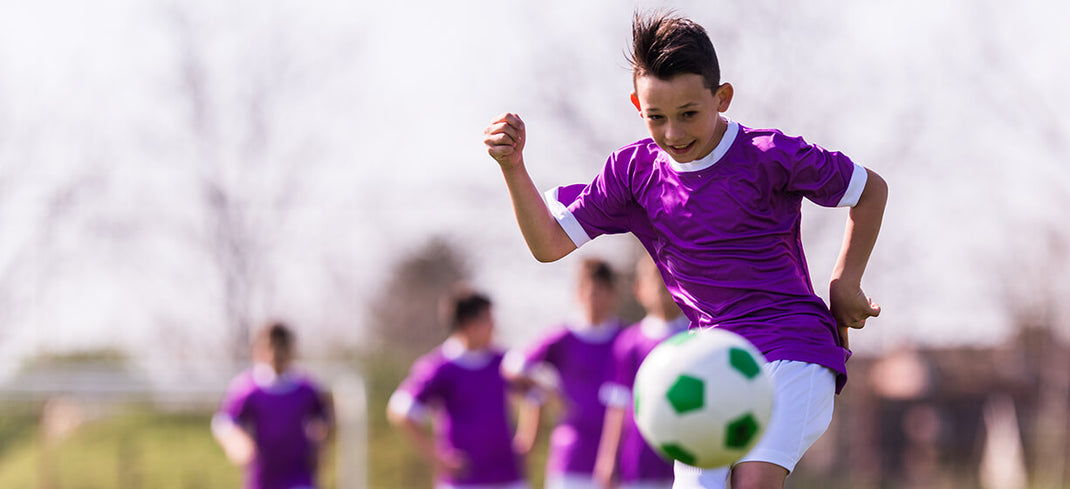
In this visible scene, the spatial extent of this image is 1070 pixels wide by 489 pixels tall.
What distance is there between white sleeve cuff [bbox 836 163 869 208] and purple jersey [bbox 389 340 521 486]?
5.03 meters

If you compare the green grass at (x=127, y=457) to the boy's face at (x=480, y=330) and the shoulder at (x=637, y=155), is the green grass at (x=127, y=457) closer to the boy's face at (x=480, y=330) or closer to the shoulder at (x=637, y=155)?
the boy's face at (x=480, y=330)

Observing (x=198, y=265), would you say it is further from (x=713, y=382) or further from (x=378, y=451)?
(x=713, y=382)

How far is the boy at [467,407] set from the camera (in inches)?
332

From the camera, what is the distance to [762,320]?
3.77 m

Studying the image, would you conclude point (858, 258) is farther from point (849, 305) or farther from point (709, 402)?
point (709, 402)

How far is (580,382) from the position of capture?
8289 millimetres

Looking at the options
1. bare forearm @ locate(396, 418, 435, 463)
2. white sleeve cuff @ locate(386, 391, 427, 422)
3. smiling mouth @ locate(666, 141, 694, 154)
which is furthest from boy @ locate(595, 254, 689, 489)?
smiling mouth @ locate(666, 141, 694, 154)

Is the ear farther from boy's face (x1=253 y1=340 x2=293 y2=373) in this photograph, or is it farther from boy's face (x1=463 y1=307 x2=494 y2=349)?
boy's face (x1=253 y1=340 x2=293 y2=373)

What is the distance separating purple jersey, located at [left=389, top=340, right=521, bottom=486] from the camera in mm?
8430

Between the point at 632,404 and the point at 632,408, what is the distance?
0.07 metres

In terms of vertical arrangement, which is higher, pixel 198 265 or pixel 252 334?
pixel 198 265

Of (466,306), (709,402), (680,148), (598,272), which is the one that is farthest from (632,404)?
(709,402)

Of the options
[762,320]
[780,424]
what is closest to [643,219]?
[762,320]

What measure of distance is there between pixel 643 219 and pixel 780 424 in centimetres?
84
